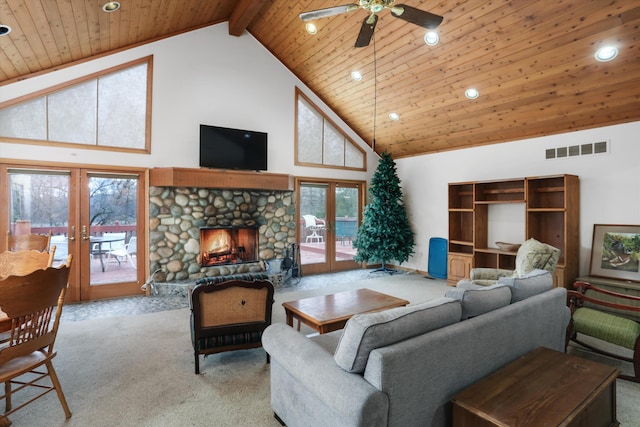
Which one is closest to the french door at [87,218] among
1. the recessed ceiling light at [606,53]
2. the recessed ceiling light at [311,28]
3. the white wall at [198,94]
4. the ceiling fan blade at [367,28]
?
the white wall at [198,94]

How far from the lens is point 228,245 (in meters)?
6.08

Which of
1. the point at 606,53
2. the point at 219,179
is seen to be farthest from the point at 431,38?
the point at 219,179

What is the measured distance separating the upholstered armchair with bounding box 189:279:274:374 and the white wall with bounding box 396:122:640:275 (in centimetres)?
479

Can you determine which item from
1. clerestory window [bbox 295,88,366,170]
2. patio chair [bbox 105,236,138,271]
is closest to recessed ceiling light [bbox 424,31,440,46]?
clerestory window [bbox 295,88,366,170]

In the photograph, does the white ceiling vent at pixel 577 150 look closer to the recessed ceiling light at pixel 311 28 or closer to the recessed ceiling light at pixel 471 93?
the recessed ceiling light at pixel 471 93

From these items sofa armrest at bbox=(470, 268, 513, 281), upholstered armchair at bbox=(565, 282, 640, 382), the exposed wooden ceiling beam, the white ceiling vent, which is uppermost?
the exposed wooden ceiling beam

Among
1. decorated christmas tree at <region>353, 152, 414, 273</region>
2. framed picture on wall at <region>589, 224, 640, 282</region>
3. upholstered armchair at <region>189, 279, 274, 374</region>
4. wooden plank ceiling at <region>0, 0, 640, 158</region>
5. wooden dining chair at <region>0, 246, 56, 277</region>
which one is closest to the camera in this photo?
wooden dining chair at <region>0, 246, 56, 277</region>

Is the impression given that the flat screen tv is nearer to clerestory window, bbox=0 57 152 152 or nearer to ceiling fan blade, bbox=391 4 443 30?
clerestory window, bbox=0 57 152 152

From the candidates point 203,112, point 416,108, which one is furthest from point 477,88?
point 203,112

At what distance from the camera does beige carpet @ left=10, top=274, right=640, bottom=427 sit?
90.1 inches

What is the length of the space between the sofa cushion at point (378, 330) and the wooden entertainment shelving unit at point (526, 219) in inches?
153

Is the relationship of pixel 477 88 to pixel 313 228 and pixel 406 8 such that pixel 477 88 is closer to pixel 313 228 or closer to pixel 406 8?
pixel 406 8

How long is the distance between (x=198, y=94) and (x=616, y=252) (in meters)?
6.76

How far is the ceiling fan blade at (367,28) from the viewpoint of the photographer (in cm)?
308
